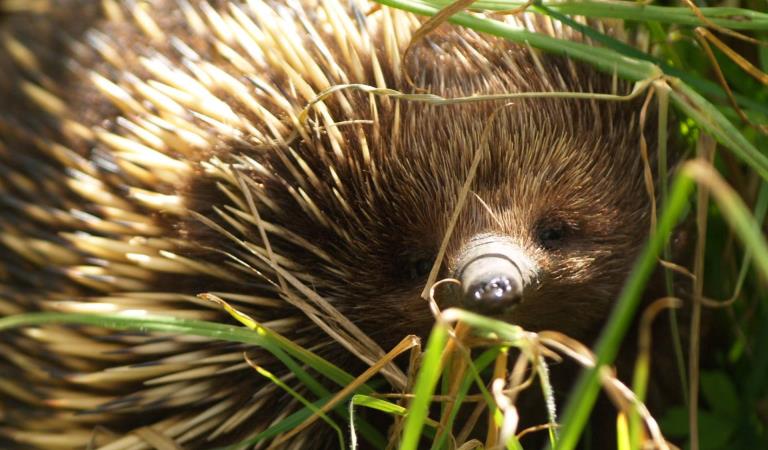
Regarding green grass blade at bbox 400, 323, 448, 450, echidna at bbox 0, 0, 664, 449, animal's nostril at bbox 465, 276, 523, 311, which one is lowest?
green grass blade at bbox 400, 323, 448, 450

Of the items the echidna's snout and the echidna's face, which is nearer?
the echidna's snout

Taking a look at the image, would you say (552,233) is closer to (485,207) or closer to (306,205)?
(485,207)

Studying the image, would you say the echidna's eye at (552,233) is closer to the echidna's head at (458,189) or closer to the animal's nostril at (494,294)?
the echidna's head at (458,189)

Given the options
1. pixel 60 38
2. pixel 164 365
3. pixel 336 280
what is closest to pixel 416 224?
pixel 336 280

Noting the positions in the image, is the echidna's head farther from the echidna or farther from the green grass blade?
the green grass blade

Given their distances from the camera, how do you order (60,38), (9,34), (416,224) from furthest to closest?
(9,34), (60,38), (416,224)

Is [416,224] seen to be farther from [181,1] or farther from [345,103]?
[181,1]

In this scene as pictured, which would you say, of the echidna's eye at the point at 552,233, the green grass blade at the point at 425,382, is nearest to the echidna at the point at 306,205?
the echidna's eye at the point at 552,233

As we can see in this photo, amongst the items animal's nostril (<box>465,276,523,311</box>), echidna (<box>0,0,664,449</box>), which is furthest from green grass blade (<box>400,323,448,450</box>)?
echidna (<box>0,0,664,449</box>)

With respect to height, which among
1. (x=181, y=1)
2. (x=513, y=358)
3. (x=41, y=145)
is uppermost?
(x=181, y=1)
